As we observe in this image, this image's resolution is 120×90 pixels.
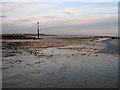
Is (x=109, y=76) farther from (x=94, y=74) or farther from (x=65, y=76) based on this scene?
(x=65, y=76)

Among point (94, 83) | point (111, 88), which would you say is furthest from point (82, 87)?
point (111, 88)

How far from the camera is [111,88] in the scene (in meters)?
7.27

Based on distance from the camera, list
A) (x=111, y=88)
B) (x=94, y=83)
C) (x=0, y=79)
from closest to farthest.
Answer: (x=111, y=88) < (x=94, y=83) < (x=0, y=79)

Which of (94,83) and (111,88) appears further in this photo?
(94,83)

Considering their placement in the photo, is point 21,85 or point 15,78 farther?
point 15,78

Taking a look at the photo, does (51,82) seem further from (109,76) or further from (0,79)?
(109,76)

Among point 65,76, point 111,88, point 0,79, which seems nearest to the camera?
point 111,88

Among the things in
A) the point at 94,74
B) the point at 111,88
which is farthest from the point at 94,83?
the point at 94,74

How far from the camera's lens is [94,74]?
9.73m

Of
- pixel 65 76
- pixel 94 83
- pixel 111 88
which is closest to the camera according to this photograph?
pixel 111 88

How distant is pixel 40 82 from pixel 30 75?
1.69m

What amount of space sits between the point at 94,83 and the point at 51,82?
260 cm

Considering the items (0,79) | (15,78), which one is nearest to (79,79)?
(15,78)

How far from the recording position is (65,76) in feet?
30.1
